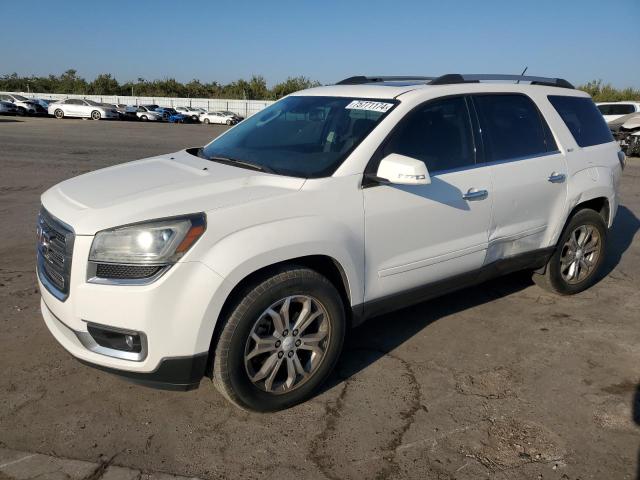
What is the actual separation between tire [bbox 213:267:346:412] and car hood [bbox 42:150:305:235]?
49cm

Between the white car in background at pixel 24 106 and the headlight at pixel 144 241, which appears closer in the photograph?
the headlight at pixel 144 241

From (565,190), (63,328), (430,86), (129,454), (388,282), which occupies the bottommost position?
(129,454)

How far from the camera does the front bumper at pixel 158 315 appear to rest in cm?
261

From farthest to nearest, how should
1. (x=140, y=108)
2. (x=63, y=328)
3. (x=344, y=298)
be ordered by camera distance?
(x=140, y=108)
(x=344, y=298)
(x=63, y=328)

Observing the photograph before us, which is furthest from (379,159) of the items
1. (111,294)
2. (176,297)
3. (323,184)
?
(111,294)

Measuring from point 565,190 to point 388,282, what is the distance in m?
2.02

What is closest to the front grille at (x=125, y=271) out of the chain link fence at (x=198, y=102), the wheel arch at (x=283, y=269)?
the wheel arch at (x=283, y=269)

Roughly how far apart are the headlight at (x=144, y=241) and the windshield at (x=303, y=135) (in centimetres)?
85

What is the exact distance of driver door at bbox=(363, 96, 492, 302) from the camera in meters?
3.34

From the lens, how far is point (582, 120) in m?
4.89

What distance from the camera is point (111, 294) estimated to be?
8.63 feet

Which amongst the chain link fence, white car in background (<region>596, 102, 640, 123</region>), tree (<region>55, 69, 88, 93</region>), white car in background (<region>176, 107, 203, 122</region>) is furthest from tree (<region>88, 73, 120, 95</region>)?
white car in background (<region>596, 102, 640, 123</region>)

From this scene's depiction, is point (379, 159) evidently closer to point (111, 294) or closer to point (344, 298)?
point (344, 298)

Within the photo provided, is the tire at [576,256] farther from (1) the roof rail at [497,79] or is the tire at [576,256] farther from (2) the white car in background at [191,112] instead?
(2) the white car in background at [191,112]
